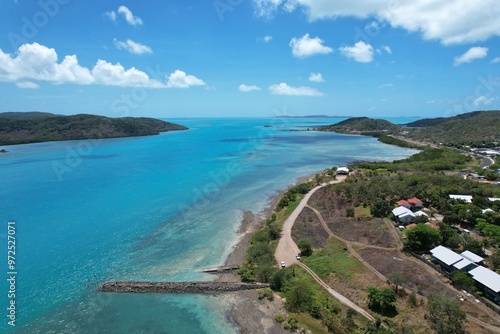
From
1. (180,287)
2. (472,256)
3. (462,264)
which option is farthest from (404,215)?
(180,287)

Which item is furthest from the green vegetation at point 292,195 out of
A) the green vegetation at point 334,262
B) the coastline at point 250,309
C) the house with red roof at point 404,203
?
the coastline at point 250,309

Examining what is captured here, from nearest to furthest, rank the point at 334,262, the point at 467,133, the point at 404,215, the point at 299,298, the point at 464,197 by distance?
the point at 299,298, the point at 334,262, the point at 404,215, the point at 464,197, the point at 467,133

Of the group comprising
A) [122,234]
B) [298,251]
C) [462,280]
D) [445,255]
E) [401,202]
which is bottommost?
[122,234]

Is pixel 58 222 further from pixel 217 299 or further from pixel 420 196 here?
pixel 420 196

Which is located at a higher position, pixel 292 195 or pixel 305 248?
pixel 292 195

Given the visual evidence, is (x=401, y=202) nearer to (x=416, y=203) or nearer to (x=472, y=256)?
(x=416, y=203)

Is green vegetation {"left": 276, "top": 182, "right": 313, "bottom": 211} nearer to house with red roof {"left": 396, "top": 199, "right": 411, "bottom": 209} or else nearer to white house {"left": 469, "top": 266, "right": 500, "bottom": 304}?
house with red roof {"left": 396, "top": 199, "right": 411, "bottom": 209}
